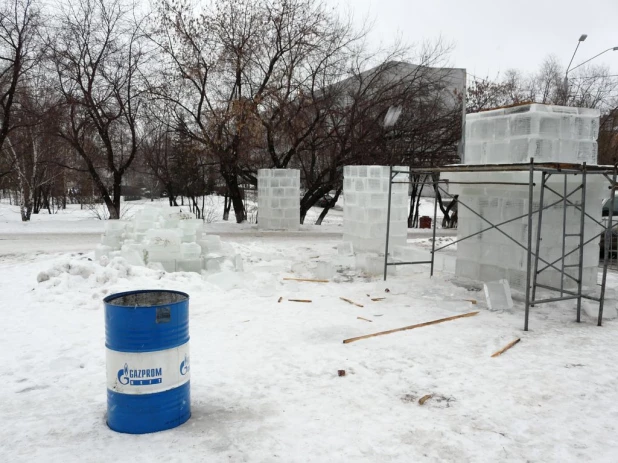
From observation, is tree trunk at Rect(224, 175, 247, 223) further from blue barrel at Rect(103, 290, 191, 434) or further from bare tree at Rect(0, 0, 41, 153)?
blue barrel at Rect(103, 290, 191, 434)

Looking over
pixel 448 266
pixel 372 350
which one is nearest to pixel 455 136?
pixel 448 266

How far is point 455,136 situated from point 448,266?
11975 mm

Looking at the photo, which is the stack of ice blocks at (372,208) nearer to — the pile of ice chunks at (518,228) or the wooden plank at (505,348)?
the pile of ice chunks at (518,228)

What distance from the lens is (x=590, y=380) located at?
5.27 meters

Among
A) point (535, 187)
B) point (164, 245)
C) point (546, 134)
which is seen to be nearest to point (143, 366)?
point (164, 245)

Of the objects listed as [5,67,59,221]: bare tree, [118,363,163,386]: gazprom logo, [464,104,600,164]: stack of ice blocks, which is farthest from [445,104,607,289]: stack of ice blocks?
[5,67,59,221]: bare tree

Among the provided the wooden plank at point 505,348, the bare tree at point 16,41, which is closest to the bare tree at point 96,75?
the bare tree at point 16,41

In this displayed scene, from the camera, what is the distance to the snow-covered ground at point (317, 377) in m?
3.85

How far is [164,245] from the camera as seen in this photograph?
993cm

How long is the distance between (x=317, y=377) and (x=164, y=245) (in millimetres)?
5585

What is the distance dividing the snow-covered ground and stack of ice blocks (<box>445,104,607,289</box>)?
1.02 meters

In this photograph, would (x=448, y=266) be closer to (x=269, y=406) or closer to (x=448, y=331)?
(x=448, y=331)

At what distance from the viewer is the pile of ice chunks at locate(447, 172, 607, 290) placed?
28.8 ft

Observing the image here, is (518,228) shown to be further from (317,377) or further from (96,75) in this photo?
(96,75)
